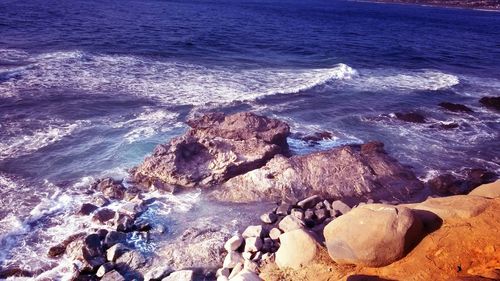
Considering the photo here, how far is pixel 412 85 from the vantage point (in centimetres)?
3291

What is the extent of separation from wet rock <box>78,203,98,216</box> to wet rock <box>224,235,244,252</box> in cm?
506

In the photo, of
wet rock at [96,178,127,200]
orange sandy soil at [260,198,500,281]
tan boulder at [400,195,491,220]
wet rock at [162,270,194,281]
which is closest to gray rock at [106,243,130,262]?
wet rock at [162,270,194,281]

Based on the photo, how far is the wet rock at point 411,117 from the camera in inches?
960

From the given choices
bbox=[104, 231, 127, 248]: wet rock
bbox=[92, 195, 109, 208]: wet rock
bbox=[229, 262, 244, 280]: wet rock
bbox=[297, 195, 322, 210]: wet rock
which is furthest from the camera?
bbox=[297, 195, 322, 210]: wet rock

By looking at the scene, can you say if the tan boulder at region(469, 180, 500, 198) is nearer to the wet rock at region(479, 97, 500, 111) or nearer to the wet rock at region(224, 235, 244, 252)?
the wet rock at region(224, 235, 244, 252)

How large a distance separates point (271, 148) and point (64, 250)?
8.63 metres

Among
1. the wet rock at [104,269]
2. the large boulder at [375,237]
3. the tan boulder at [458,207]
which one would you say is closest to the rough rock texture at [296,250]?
the large boulder at [375,237]

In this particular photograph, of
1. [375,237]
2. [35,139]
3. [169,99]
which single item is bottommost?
[35,139]

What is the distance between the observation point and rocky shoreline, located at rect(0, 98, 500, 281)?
415 inches

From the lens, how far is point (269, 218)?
44.2 feet

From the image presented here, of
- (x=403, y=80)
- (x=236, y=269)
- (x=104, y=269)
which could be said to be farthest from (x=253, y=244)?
(x=403, y=80)

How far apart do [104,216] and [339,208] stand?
812 cm

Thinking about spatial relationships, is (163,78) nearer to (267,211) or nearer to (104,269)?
(267,211)

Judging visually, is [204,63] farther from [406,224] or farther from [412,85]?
[406,224]
